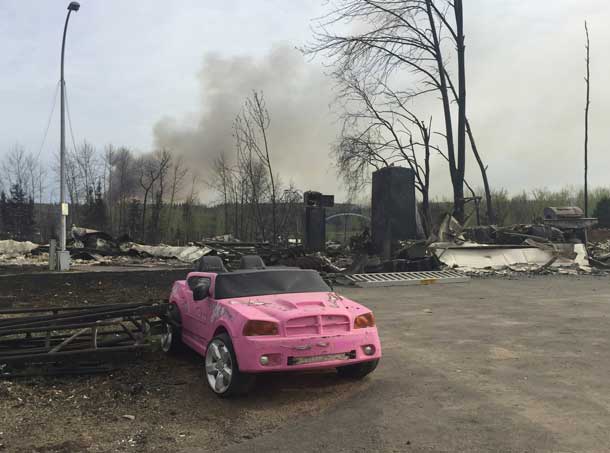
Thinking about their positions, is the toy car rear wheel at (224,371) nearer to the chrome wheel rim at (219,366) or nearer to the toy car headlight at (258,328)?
the chrome wheel rim at (219,366)

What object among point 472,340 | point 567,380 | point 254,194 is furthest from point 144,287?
point 254,194

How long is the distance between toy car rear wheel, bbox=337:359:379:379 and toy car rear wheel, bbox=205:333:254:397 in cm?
128

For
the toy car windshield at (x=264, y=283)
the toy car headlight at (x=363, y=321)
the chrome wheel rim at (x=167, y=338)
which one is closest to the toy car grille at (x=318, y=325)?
the toy car headlight at (x=363, y=321)

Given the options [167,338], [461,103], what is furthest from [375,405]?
[461,103]

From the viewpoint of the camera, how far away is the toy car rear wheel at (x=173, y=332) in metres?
7.38

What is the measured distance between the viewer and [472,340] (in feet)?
27.8

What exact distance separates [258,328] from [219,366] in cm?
70

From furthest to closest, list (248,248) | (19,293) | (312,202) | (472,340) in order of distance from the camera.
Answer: (248,248) → (312,202) → (19,293) → (472,340)

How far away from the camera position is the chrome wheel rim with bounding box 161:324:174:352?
7.48m

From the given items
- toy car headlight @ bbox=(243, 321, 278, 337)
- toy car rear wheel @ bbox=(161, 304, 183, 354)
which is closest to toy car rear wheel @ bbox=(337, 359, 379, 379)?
toy car headlight @ bbox=(243, 321, 278, 337)

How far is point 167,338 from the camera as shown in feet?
25.0

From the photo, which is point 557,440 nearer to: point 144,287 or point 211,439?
point 211,439

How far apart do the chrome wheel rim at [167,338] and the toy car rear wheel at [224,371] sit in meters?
1.63

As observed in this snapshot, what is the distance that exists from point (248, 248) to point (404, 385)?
1820cm
